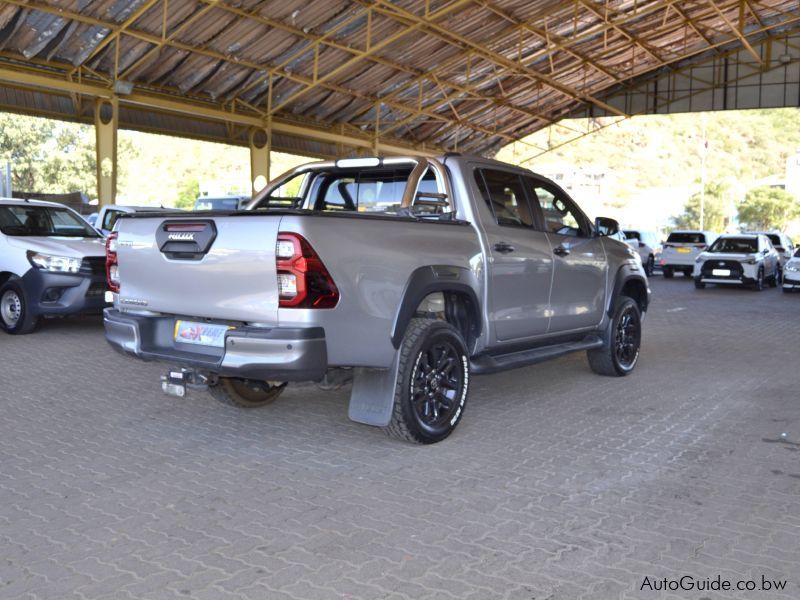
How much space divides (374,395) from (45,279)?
6.71 m

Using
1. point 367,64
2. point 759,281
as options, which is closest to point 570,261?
point 759,281

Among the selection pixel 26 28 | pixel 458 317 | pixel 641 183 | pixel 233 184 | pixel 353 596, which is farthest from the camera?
pixel 641 183

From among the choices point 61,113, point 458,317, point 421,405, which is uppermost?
point 61,113

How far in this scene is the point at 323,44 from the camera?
78.3ft

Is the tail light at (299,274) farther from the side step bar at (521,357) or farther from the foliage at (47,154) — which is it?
the foliage at (47,154)

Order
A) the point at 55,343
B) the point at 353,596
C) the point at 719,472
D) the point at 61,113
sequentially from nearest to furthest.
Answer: the point at 353,596
the point at 719,472
the point at 55,343
the point at 61,113

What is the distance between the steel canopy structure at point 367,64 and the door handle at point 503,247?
15.5 m

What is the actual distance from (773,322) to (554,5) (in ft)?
49.2

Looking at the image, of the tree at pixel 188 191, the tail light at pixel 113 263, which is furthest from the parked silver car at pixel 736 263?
the tree at pixel 188 191

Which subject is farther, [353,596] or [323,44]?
[323,44]

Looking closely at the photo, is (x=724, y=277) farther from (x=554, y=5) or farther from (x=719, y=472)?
(x=719, y=472)

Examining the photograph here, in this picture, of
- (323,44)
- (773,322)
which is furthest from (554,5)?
(773,322)

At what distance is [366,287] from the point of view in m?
4.91

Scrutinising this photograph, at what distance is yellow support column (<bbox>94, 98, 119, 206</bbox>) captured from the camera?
2319 centimetres
